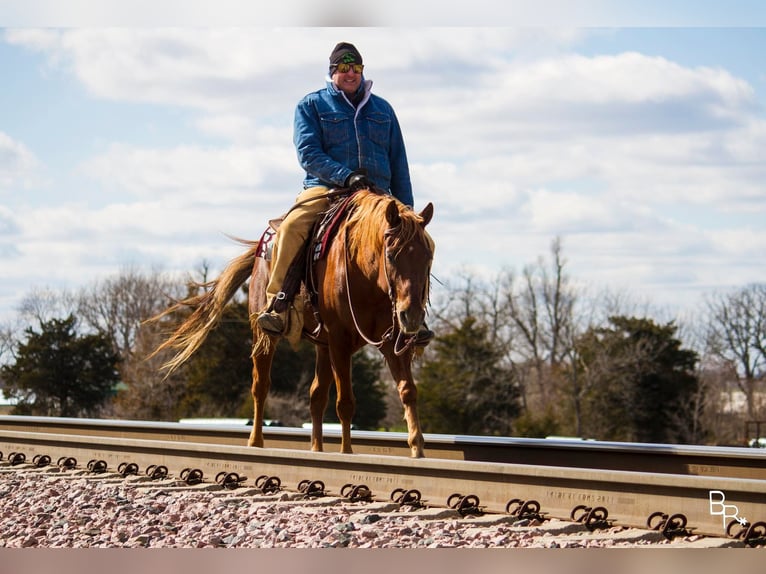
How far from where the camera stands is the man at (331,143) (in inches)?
377

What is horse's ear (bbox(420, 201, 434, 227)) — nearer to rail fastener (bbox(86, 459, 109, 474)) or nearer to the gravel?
the gravel

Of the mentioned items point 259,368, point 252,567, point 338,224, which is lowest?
point 252,567

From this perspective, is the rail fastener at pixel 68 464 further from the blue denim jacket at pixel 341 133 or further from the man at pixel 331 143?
the blue denim jacket at pixel 341 133

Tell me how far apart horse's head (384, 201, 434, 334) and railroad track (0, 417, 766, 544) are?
1.01m

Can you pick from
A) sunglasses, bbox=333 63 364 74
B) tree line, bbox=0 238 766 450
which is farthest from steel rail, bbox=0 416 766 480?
tree line, bbox=0 238 766 450

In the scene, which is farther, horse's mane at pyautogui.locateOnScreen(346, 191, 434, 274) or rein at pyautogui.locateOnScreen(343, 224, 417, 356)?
rein at pyautogui.locateOnScreen(343, 224, 417, 356)

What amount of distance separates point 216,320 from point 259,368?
1.23m

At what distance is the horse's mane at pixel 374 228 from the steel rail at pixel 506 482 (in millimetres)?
1537

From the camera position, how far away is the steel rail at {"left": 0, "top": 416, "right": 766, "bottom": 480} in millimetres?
8211

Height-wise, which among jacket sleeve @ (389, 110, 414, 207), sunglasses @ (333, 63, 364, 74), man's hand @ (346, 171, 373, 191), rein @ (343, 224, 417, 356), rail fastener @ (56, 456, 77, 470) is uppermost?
sunglasses @ (333, 63, 364, 74)

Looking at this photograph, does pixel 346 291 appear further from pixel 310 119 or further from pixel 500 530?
pixel 500 530

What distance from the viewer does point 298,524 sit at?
6.91 m

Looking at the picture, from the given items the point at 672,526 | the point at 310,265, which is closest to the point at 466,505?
the point at 672,526

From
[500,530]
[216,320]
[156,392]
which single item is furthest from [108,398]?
[500,530]
